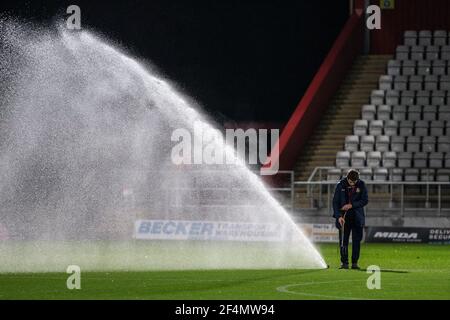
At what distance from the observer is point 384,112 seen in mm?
42281

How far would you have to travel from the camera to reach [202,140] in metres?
38.5

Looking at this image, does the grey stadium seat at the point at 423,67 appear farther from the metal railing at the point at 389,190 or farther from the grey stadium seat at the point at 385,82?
the metal railing at the point at 389,190

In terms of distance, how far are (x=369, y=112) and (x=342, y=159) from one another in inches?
117

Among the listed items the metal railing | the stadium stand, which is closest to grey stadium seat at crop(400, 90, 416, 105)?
the stadium stand

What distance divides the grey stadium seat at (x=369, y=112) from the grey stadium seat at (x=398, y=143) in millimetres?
1911

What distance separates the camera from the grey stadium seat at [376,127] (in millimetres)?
41562

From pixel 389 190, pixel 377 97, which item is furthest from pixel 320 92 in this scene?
pixel 389 190

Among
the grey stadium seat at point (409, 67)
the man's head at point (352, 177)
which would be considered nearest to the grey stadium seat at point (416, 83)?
the grey stadium seat at point (409, 67)

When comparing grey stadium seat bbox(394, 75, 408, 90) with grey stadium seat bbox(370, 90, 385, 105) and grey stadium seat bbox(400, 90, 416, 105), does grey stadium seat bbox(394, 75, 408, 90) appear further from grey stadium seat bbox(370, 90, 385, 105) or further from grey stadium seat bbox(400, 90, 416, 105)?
grey stadium seat bbox(370, 90, 385, 105)

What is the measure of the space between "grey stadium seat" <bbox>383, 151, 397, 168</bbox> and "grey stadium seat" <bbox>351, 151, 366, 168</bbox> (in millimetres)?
766

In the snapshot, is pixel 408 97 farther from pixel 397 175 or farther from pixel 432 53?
pixel 397 175

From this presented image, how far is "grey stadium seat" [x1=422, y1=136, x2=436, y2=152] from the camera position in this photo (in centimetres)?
3991

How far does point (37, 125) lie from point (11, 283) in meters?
21.6

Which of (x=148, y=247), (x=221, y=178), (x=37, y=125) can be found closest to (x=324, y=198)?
(x=221, y=178)
